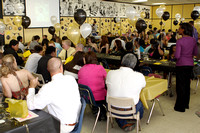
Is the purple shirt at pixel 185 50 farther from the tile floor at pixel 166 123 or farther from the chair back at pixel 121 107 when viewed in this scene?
the chair back at pixel 121 107

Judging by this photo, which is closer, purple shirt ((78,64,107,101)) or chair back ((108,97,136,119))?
chair back ((108,97,136,119))

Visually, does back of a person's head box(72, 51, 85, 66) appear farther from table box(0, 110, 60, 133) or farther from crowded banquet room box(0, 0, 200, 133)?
table box(0, 110, 60, 133)

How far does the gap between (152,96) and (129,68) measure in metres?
0.80

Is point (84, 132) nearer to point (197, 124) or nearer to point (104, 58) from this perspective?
point (197, 124)

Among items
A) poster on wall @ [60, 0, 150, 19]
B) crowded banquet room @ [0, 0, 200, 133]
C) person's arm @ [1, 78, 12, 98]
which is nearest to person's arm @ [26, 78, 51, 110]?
crowded banquet room @ [0, 0, 200, 133]

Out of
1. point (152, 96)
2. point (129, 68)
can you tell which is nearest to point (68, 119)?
point (129, 68)

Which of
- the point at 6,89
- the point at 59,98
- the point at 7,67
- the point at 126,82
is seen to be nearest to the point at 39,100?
the point at 59,98

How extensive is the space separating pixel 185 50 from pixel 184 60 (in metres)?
0.20

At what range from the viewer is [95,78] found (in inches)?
140

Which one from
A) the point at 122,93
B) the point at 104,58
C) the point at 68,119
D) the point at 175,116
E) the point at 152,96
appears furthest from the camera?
the point at 104,58

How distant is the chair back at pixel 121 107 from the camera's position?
2822mm

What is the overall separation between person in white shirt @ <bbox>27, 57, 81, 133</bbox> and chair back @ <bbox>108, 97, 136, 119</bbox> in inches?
23.3

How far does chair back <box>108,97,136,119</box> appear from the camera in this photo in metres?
2.82

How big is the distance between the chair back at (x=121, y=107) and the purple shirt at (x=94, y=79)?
0.56 meters
